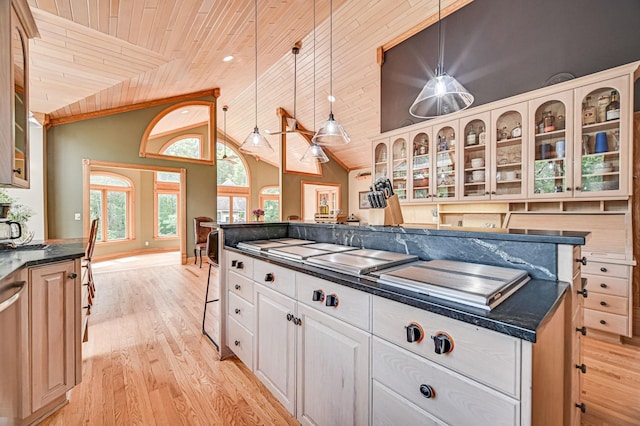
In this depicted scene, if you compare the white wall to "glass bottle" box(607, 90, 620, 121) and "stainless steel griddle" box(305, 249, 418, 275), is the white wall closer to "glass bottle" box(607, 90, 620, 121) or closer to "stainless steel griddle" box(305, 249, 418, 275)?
"stainless steel griddle" box(305, 249, 418, 275)

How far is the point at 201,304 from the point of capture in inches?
137

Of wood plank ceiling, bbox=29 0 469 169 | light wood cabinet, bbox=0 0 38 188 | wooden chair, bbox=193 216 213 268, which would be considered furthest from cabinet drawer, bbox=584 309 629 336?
wooden chair, bbox=193 216 213 268

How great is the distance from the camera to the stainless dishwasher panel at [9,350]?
3.94 ft

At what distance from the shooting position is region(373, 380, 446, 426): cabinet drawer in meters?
0.89

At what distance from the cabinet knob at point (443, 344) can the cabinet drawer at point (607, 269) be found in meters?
2.64

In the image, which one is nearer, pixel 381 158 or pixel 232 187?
pixel 381 158

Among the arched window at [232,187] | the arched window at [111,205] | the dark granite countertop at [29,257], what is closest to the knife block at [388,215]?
A: the dark granite countertop at [29,257]

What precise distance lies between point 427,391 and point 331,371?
0.49 meters

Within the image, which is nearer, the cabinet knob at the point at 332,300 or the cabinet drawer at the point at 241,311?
the cabinet knob at the point at 332,300

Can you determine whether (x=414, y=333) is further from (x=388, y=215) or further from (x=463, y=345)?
(x=388, y=215)

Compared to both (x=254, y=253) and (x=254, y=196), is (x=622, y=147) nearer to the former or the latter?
(x=254, y=253)

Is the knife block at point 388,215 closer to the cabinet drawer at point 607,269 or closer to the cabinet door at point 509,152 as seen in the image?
the cabinet door at point 509,152

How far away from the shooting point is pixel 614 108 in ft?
7.72

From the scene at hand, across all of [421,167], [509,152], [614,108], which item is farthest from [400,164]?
[614,108]
